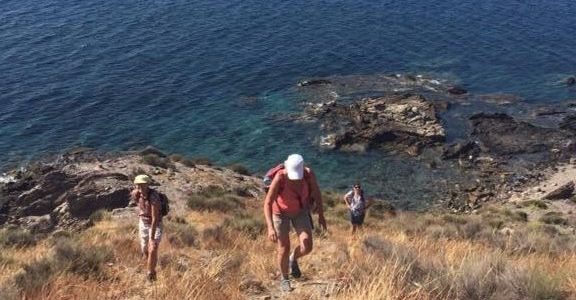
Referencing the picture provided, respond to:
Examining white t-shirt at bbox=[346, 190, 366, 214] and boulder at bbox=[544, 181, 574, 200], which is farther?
boulder at bbox=[544, 181, 574, 200]

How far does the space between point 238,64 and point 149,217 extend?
42435 mm

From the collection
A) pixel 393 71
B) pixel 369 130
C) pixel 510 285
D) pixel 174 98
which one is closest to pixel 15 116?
pixel 174 98

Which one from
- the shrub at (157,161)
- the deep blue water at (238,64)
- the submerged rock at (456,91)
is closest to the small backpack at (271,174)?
the shrub at (157,161)

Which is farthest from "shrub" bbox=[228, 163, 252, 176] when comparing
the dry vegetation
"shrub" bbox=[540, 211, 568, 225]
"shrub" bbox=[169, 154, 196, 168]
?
the dry vegetation

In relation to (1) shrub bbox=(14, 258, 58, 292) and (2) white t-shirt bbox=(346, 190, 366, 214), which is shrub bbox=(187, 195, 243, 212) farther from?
(1) shrub bbox=(14, 258, 58, 292)

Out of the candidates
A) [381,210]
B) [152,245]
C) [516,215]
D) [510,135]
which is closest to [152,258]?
[152,245]

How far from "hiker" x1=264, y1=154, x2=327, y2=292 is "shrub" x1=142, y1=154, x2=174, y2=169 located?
25.5 metres

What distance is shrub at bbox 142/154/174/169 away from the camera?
34594 millimetres

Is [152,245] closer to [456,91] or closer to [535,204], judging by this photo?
[535,204]

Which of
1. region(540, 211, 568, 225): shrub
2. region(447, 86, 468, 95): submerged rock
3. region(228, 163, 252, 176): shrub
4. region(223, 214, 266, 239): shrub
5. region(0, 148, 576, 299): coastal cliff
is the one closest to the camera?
region(0, 148, 576, 299): coastal cliff

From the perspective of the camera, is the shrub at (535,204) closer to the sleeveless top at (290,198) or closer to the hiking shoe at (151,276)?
the sleeveless top at (290,198)

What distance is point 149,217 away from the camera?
12086mm

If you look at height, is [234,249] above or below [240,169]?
above

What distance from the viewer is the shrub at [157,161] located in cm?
3459
